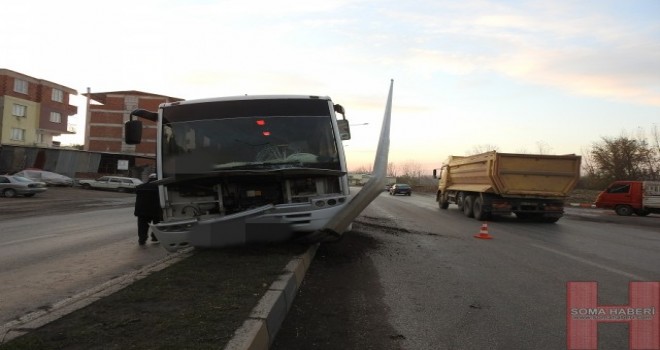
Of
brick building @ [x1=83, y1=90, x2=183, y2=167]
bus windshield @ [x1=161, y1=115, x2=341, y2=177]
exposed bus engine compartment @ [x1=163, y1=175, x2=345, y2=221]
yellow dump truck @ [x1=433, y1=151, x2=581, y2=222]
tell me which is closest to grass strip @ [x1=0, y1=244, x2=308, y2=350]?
exposed bus engine compartment @ [x1=163, y1=175, x2=345, y2=221]

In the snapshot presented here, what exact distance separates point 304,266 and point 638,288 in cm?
440

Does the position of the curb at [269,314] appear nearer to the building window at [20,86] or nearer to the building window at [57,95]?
the building window at [20,86]

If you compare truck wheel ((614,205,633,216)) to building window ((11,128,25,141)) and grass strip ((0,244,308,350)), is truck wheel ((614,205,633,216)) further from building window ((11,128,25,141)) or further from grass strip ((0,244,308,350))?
building window ((11,128,25,141))

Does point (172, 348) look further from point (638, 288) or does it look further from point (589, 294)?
point (638, 288)

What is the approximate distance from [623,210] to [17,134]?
211 feet

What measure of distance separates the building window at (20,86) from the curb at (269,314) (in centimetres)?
6619

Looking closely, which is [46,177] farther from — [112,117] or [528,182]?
[528,182]

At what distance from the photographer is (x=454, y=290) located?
6500 millimetres

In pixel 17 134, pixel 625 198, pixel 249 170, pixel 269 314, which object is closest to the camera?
Answer: pixel 269 314

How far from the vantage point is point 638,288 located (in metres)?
3.63

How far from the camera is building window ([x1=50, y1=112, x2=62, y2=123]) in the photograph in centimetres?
6700

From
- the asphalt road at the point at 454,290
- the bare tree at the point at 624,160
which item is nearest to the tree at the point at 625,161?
the bare tree at the point at 624,160

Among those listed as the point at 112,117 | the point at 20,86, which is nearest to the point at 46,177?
the point at 20,86

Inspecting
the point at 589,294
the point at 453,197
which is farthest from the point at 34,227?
the point at 453,197
